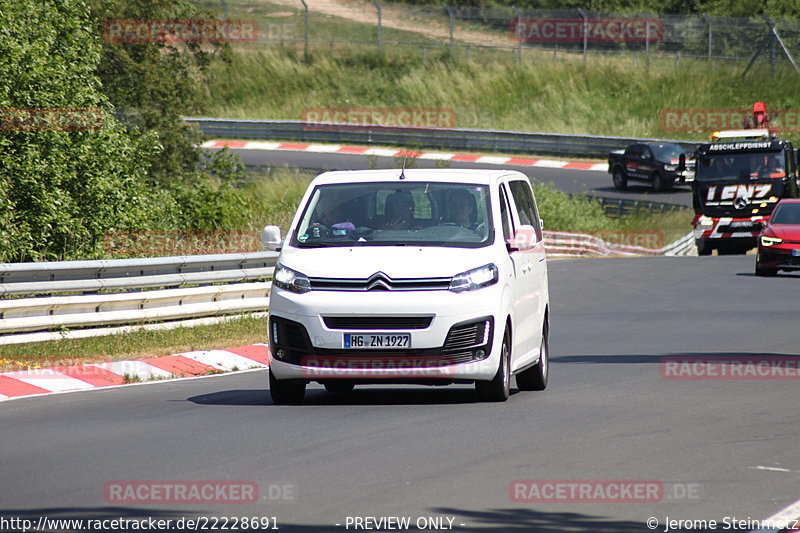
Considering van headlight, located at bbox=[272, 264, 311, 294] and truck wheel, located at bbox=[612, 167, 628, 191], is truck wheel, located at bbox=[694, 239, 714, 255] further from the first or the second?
van headlight, located at bbox=[272, 264, 311, 294]

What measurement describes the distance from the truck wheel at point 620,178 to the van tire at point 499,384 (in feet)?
120

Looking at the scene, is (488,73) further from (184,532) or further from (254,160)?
(184,532)

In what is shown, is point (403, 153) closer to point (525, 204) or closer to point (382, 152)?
point (382, 152)

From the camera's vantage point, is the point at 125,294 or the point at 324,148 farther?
the point at 324,148

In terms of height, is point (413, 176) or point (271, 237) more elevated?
point (413, 176)

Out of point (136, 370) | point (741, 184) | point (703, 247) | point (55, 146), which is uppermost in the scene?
point (55, 146)

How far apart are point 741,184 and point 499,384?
83.6ft

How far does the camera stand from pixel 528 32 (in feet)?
199

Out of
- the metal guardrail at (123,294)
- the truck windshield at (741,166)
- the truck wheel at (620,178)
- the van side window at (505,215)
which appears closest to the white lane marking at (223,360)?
the metal guardrail at (123,294)

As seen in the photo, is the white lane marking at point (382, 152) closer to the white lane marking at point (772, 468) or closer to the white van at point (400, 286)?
the white van at point (400, 286)

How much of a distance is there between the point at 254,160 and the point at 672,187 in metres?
14.7

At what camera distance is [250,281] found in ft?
62.5

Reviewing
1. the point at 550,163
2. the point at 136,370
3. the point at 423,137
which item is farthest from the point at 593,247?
the point at 136,370

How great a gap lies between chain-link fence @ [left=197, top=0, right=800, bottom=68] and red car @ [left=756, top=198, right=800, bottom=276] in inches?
1090
